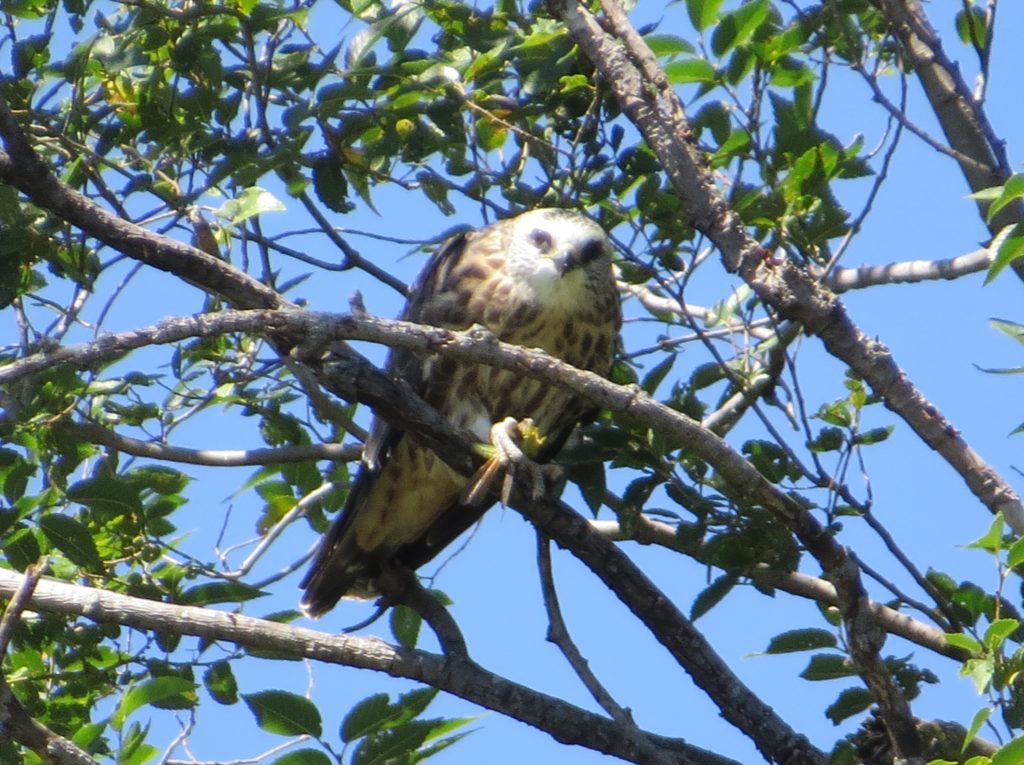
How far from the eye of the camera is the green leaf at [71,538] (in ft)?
9.84

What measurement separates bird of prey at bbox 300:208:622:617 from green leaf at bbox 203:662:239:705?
2.62 ft

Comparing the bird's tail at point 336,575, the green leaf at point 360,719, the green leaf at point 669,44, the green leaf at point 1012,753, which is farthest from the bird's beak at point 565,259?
the green leaf at point 1012,753

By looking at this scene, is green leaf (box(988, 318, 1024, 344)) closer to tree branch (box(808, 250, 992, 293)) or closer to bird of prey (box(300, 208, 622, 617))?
tree branch (box(808, 250, 992, 293))

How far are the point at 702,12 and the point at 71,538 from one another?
5.39 ft

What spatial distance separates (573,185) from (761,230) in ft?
1.71

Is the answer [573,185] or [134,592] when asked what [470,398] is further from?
[134,592]

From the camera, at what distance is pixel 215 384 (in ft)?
12.3

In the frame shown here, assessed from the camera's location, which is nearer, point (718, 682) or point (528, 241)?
point (718, 682)

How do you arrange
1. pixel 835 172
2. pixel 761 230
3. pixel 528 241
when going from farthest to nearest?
pixel 528 241
pixel 761 230
pixel 835 172

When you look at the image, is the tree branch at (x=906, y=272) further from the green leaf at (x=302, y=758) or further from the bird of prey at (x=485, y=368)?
the green leaf at (x=302, y=758)

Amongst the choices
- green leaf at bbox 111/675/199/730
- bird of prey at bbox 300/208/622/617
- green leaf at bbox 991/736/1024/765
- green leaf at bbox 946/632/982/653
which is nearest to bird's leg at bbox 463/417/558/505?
bird of prey at bbox 300/208/622/617

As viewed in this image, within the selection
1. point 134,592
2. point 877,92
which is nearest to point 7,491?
point 134,592

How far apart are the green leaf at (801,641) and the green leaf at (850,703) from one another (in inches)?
4.2

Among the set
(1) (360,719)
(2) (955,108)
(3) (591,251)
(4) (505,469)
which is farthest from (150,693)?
(2) (955,108)
